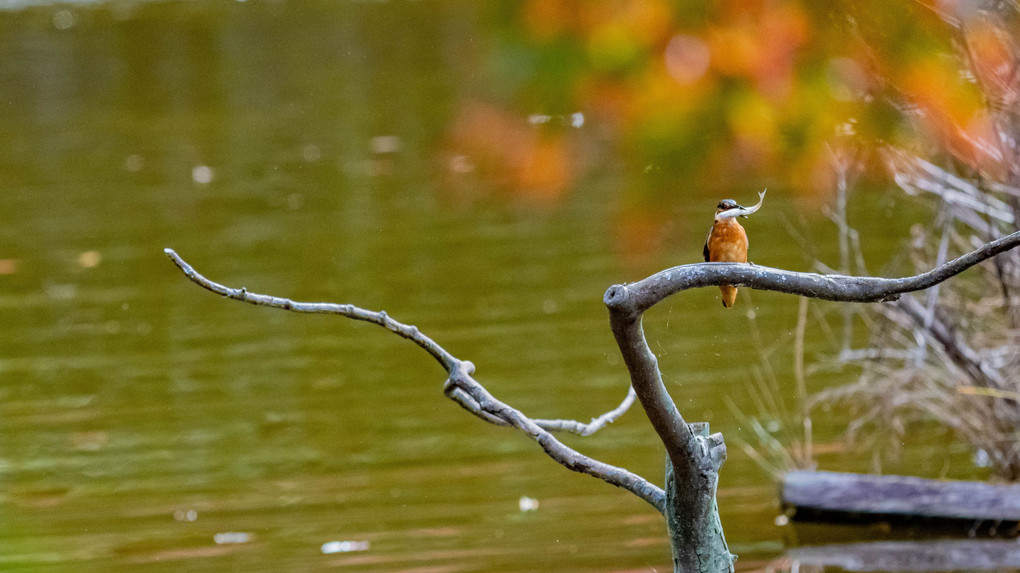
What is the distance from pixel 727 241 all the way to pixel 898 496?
3.34 meters

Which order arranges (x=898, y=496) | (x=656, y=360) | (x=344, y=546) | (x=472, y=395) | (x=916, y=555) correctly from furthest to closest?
(x=344, y=546), (x=898, y=496), (x=916, y=555), (x=472, y=395), (x=656, y=360)

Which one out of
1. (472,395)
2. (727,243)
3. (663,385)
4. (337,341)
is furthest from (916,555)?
(337,341)

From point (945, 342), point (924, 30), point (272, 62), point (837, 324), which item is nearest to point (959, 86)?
point (924, 30)

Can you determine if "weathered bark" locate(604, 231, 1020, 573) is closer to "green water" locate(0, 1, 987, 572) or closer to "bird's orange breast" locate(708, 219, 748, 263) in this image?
"bird's orange breast" locate(708, 219, 748, 263)

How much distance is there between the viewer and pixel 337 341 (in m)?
7.84

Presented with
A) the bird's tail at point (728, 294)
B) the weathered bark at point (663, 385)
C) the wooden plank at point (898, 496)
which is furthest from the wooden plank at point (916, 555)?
the bird's tail at point (728, 294)

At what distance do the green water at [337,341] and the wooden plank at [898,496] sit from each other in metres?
0.20

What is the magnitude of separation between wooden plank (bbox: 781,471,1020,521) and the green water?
0.67 ft

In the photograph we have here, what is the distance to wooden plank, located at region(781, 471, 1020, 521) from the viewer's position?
470 centimetres

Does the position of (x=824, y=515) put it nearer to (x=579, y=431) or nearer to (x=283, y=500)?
(x=283, y=500)

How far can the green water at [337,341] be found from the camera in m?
5.17

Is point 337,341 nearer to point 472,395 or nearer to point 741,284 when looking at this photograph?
point 472,395

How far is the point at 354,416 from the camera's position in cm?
652

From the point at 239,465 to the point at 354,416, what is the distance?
0.70 m
